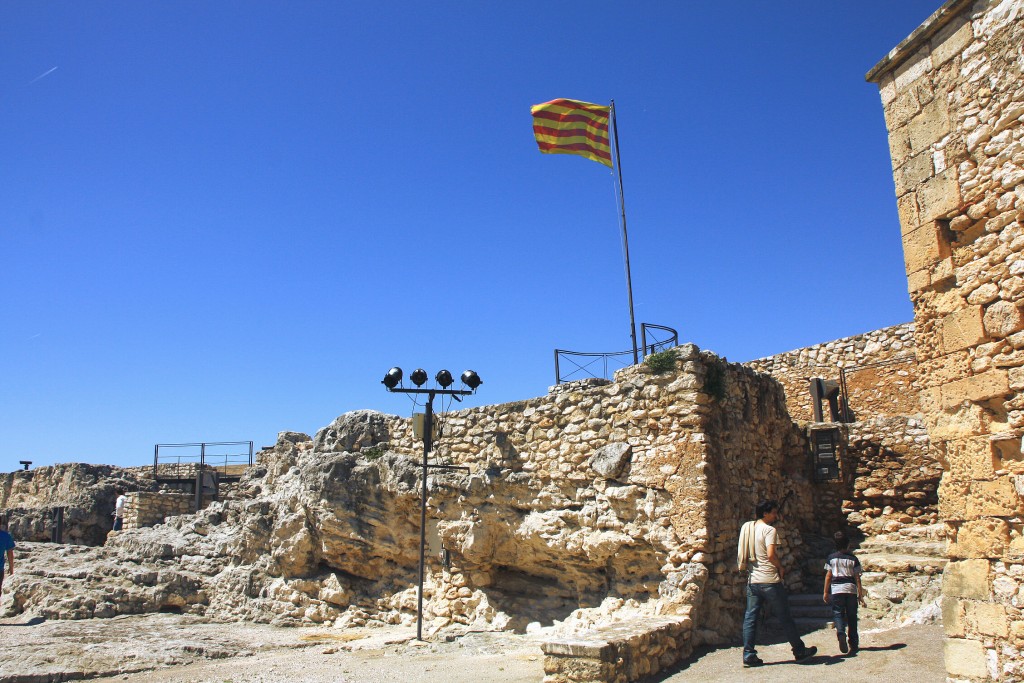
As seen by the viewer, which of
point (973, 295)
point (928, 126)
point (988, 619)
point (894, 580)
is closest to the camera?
point (988, 619)

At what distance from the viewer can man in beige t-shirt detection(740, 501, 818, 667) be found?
293 inches

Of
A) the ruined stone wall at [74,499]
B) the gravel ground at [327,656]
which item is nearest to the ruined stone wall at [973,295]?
the gravel ground at [327,656]

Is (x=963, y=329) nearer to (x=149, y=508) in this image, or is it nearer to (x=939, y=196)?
(x=939, y=196)

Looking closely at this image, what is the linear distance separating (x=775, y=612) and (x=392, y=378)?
6.60 m

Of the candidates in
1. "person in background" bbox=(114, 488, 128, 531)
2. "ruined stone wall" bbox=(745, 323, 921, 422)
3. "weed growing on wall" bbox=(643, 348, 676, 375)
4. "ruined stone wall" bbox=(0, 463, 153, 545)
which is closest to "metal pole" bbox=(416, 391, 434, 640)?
"weed growing on wall" bbox=(643, 348, 676, 375)

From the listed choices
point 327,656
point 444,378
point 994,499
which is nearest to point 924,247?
point 994,499

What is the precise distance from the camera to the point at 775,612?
24.8ft

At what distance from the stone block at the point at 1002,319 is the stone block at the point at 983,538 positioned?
4.37 ft

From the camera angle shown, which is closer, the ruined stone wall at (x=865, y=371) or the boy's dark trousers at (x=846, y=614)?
the boy's dark trousers at (x=846, y=614)

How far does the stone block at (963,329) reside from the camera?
5496mm

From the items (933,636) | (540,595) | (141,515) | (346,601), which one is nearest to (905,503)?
Answer: (933,636)

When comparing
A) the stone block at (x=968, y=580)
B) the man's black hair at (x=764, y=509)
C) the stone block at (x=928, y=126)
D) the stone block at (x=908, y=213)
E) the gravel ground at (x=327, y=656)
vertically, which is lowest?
the gravel ground at (x=327, y=656)

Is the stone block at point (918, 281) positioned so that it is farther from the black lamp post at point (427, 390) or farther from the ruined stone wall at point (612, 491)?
the black lamp post at point (427, 390)

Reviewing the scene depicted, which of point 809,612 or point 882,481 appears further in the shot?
point 882,481
